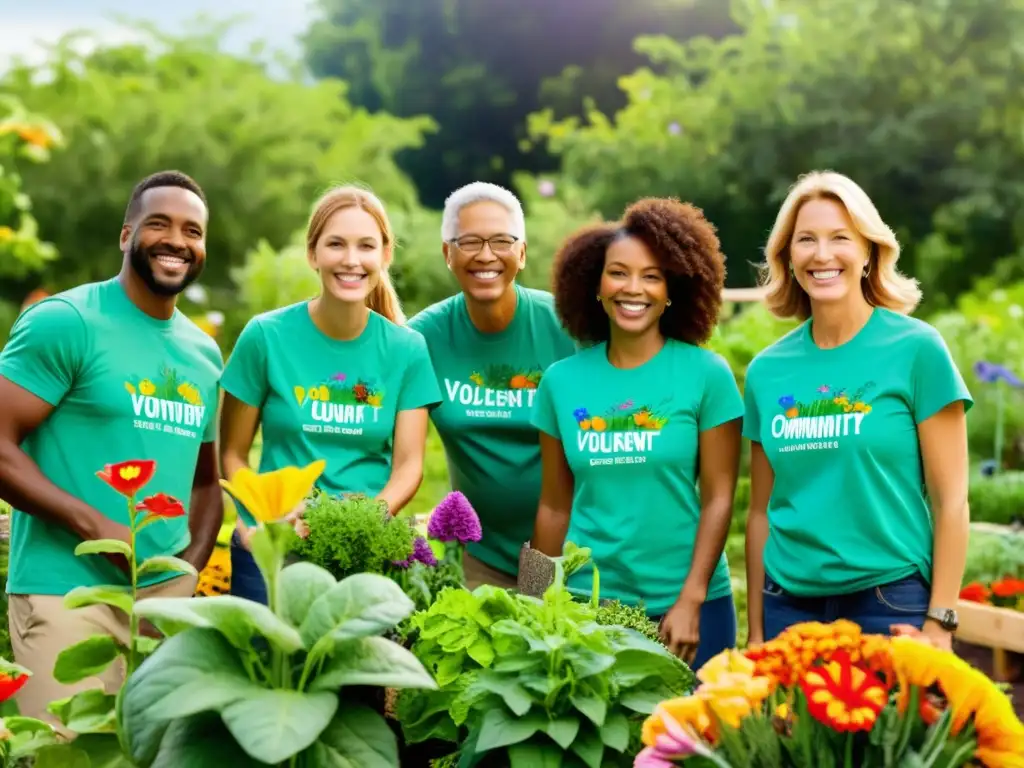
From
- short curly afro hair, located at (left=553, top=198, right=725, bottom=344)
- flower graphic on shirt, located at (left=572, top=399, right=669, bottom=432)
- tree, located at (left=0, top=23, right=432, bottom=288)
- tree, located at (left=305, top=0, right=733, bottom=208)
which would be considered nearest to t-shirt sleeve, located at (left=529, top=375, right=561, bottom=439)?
flower graphic on shirt, located at (left=572, top=399, right=669, bottom=432)

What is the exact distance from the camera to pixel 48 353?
3471mm

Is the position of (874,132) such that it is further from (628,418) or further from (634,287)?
(628,418)

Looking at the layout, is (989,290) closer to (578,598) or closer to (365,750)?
(578,598)

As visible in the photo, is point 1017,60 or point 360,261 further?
point 1017,60

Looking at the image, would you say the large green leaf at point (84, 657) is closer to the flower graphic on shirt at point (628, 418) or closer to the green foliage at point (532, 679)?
the green foliage at point (532, 679)

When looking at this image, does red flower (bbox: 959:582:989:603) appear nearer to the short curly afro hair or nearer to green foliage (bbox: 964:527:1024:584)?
green foliage (bbox: 964:527:1024:584)

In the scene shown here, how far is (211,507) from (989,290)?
12.1m

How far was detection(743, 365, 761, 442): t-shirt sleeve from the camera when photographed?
3436mm

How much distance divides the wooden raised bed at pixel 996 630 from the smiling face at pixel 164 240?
3.98 metres

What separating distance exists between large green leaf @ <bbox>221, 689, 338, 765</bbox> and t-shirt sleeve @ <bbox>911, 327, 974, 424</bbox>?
1669 millimetres

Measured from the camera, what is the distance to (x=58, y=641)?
3.44m

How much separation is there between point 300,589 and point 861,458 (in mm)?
1489

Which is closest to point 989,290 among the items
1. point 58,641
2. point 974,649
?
point 974,649

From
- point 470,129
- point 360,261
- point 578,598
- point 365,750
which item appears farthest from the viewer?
point 470,129
